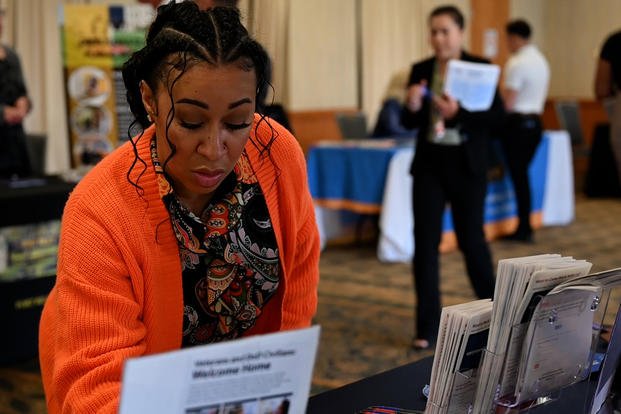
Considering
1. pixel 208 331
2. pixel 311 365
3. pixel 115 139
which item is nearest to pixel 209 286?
pixel 208 331

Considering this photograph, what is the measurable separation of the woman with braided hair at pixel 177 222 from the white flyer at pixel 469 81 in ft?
6.84

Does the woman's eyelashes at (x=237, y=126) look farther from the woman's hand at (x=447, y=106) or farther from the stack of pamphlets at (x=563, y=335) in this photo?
the woman's hand at (x=447, y=106)

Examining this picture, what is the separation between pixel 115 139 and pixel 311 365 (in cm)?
424

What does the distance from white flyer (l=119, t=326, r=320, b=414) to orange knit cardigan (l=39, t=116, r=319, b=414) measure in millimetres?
282

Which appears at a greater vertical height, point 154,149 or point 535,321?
point 154,149

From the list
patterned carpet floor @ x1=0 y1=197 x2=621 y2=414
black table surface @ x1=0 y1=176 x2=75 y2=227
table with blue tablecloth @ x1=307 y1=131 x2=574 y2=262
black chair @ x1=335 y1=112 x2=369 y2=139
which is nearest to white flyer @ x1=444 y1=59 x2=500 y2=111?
patterned carpet floor @ x1=0 y1=197 x2=621 y2=414

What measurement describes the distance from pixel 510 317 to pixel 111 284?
1.75 ft

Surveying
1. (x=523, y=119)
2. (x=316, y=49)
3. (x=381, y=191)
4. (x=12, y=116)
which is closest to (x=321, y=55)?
(x=316, y=49)

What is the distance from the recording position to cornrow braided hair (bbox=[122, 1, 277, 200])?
3.50ft

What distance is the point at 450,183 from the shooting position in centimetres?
334

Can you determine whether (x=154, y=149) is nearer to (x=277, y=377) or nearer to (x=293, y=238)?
(x=293, y=238)

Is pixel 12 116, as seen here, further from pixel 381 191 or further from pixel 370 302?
pixel 381 191

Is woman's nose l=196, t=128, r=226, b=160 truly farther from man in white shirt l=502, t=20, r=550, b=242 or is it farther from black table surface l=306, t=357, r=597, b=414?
man in white shirt l=502, t=20, r=550, b=242

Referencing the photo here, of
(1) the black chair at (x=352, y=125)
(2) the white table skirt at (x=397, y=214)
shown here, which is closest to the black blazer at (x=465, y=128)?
(2) the white table skirt at (x=397, y=214)
